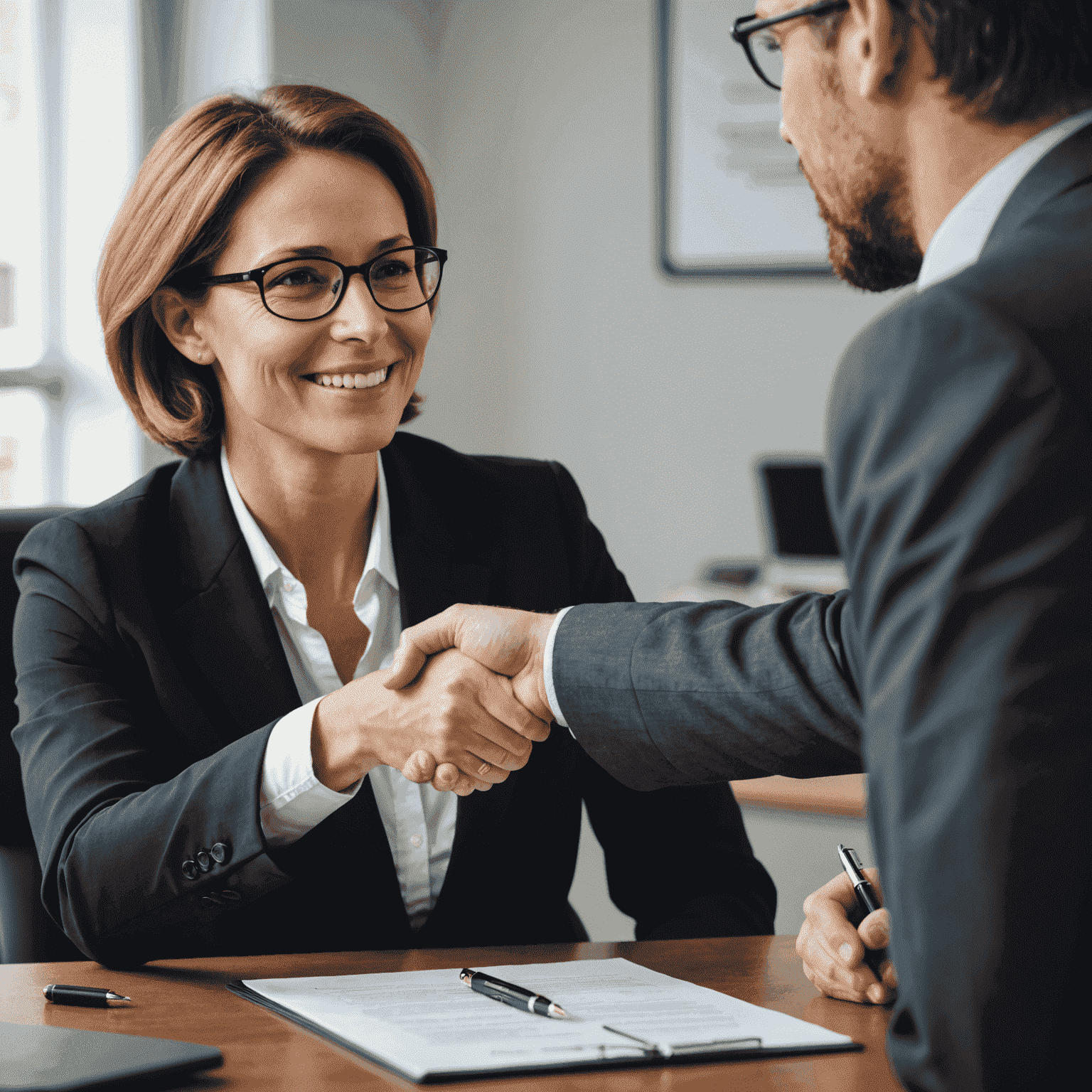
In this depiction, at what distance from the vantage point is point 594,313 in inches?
143

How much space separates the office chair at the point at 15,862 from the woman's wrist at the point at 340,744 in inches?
19.6

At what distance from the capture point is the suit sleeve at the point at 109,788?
3.77ft

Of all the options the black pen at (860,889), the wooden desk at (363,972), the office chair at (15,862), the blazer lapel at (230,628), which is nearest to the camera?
the wooden desk at (363,972)

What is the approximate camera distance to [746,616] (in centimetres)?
102

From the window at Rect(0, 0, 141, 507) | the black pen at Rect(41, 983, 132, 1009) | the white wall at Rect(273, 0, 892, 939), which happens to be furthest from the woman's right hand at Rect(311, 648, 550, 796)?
the white wall at Rect(273, 0, 892, 939)

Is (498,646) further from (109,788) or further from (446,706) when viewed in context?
(109,788)

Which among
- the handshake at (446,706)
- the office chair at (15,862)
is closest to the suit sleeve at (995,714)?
the handshake at (446,706)

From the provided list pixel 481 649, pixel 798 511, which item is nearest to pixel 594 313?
pixel 798 511

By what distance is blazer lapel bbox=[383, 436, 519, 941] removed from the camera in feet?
4.69

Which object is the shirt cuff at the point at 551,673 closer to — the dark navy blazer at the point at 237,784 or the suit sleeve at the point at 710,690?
the suit sleeve at the point at 710,690

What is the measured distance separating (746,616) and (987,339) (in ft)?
1.39

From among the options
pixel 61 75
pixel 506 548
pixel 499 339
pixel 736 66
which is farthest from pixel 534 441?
pixel 506 548

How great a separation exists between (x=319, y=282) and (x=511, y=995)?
854mm

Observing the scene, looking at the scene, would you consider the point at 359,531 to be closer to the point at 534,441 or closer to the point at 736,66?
the point at 534,441
